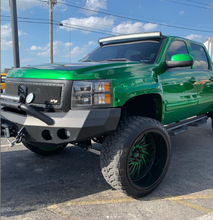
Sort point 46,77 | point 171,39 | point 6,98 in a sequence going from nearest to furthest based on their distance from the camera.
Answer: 1. point 46,77
2. point 6,98
3. point 171,39

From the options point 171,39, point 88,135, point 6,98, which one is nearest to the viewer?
point 88,135

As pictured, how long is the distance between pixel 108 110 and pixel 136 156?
0.81 metres

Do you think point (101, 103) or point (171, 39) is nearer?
point (101, 103)

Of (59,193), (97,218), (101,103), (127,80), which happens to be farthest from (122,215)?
(127,80)

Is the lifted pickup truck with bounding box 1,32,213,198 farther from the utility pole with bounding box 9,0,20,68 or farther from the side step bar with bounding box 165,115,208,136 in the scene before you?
the utility pole with bounding box 9,0,20,68

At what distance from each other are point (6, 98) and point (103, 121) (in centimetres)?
124

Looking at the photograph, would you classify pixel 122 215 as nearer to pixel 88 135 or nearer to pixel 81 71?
pixel 88 135

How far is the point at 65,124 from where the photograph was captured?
2117mm

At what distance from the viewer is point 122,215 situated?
227cm

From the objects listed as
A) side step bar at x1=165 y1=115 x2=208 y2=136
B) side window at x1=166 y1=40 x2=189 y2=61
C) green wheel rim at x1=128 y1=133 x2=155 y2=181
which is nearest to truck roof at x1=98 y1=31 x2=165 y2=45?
side window at x1=166 y1=40 x2=189 y2=61

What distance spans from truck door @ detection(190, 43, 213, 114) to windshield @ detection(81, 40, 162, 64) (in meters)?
1.09

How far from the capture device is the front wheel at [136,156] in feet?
7.66

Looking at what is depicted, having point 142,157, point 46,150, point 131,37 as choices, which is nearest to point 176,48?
point 131,37

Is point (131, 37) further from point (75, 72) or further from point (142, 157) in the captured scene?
point (142, 157)
